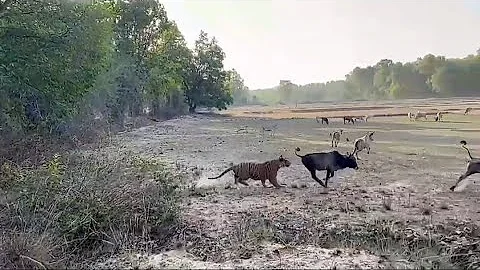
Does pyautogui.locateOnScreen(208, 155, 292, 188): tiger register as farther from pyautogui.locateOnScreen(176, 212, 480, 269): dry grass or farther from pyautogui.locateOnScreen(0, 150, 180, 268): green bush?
pyautogui.locateOnScreen(0, 150, 180, 268): green bush

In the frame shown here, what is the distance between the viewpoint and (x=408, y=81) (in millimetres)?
118812

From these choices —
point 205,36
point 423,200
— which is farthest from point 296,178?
point 205,36

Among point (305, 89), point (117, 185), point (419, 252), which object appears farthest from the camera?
point (305, 89)

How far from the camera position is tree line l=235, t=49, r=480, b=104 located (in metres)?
101

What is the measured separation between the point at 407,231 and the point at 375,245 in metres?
1.17

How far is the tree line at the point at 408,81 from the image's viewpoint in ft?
332

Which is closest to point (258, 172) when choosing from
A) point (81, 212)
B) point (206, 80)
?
point (81, 212)

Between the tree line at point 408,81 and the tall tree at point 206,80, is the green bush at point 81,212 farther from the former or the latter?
the tree line at point 408,81

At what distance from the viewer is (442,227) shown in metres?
9.98

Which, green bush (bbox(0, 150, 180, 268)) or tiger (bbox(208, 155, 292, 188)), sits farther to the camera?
tiger (bbox(208, 155, 292, 188))

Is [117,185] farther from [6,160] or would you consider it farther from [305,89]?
[305,89]

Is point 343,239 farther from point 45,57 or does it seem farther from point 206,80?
point 206,80

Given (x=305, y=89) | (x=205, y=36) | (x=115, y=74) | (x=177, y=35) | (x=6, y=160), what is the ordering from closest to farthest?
(x=6, y=160), (x=115, y=74), (x=177, y=35), (x=205, y=36), (x=305, y=89)

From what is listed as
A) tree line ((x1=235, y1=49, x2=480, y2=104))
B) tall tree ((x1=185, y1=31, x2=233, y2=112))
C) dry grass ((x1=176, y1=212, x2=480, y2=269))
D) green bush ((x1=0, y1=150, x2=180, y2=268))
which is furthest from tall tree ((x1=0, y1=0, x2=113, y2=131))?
tree line ((x1=235, y1=49, x2=480, y2=104))
